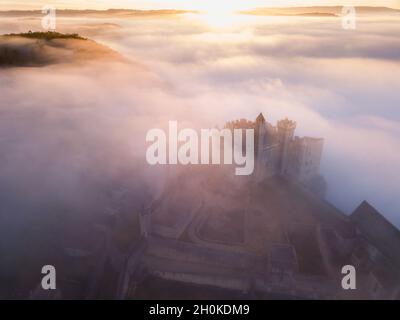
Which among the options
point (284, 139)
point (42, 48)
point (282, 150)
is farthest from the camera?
point (42, 48)

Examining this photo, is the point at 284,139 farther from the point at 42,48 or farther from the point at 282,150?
the point at 42,48

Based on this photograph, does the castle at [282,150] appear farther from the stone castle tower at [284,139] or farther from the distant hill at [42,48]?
the distant hill at [42,48]

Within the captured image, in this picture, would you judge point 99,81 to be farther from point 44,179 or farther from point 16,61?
point 44,179

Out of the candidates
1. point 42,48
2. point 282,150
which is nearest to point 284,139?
point 282,150

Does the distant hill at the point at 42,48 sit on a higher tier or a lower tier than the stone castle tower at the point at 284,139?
higher

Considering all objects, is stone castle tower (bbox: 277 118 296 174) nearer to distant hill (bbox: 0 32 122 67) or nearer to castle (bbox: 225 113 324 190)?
castle (bbox: 225 113 324 190)

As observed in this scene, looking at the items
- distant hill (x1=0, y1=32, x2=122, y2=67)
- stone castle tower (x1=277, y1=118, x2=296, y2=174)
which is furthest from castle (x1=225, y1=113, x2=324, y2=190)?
distant hill (x1=0, y1=32, x2=122, y2=67)

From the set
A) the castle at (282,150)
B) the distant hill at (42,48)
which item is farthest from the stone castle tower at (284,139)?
the distant hill at (42,48)

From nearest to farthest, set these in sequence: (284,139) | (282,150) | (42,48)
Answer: (284,139), (282,150), (42,48)
